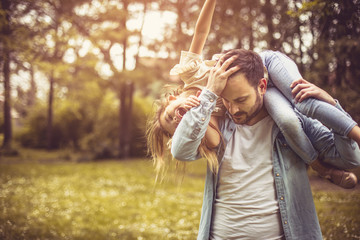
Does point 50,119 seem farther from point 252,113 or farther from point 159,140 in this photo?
point 252,113

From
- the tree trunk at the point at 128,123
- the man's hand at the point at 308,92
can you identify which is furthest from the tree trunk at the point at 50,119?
the man's hand at the point at 308,92

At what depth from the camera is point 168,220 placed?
6117 mm

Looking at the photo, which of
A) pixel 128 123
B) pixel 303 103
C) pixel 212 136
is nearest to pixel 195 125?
pixel 212 136

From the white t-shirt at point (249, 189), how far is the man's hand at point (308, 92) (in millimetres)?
284

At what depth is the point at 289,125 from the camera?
1.81 meters

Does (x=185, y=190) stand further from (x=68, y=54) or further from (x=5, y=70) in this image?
(x=68, y=54)

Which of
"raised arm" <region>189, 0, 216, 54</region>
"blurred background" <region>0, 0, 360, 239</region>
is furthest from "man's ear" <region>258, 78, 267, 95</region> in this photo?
"blurred background" <region>0, 0, 360, 239</region>

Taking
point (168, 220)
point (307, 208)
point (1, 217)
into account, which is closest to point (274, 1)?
point (307, 208)

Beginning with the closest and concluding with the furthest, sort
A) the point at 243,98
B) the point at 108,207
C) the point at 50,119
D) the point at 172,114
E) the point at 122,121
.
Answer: the point at 243,98
the point at 172,114
the point at 108,207
the point at 122,121
the point at 50,119

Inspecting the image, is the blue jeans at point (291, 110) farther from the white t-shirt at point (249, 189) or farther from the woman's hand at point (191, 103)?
the woman's hand at point (191, 103)

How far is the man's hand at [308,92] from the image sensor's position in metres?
1.75

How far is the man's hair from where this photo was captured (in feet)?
5.98

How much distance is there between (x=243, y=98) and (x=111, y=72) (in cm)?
1346

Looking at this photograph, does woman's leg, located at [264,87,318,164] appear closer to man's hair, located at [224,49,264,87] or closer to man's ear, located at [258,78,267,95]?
man's ear, located at [258,78,267,95]
